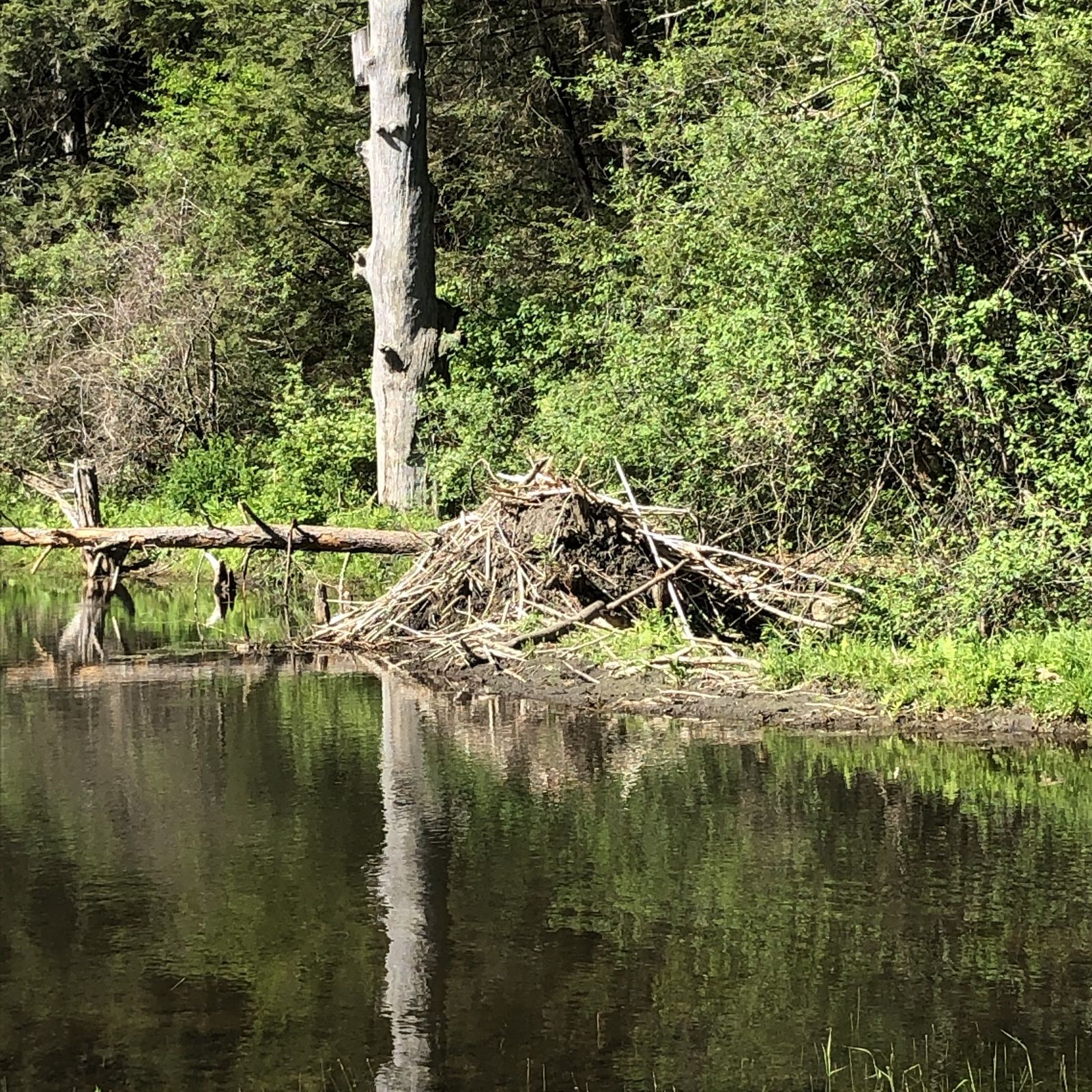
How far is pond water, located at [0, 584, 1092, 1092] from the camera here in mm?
5703

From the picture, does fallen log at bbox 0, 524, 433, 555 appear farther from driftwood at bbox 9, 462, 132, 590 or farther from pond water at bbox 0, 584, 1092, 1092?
pond water at bbox 0, 584, 1092, 1092

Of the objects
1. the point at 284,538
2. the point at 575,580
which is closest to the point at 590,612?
the point at 575,580

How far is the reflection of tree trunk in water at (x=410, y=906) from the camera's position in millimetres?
5684

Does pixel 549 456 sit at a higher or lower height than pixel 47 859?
higher

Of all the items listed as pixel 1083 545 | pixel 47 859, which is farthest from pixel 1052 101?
pixel 47 859

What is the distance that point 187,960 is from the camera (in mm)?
6645

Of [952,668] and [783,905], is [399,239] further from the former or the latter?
[783,905]

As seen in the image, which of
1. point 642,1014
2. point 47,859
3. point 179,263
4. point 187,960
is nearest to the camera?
point 642,1014

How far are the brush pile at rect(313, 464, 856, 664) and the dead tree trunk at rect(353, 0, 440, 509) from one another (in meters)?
6.43

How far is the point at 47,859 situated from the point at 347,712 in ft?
12.5

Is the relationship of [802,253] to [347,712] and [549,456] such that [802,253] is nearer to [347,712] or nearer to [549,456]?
[549,456]

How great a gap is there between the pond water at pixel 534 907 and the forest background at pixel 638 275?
2.42 meters

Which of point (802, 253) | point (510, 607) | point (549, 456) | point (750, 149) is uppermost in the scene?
point (750, 149)

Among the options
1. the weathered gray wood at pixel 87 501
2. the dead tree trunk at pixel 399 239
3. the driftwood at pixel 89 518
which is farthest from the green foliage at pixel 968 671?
the weathered gray wood at pixel 87 501
